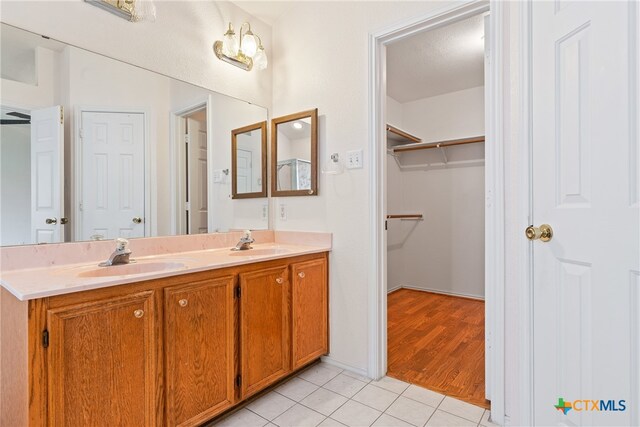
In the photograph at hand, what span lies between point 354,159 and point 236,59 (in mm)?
1094

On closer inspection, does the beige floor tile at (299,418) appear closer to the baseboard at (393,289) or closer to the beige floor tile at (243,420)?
the beige floor tile at (243,420)

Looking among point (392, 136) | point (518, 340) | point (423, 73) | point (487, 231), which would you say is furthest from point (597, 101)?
point (392, 136)

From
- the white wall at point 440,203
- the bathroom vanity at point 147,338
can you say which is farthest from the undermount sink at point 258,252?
the white wall at point 440,203

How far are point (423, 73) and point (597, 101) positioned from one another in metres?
2.53

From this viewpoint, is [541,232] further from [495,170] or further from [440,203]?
[440,203]

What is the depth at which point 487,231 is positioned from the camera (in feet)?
5.19

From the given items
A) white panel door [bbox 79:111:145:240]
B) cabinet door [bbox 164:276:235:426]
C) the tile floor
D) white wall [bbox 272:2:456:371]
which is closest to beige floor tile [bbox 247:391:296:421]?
the tile floor

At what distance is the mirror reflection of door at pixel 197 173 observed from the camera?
6.61 feet

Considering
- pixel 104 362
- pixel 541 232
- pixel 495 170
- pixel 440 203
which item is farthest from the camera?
pixel 440 203

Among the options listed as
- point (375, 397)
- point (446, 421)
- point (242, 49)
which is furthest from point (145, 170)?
point (446, 421)

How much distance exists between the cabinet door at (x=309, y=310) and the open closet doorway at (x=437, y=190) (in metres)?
0.70

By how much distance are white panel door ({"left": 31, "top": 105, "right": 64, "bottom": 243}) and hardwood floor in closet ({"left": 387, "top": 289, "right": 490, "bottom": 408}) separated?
80.1 inches

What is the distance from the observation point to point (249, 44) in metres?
2.17

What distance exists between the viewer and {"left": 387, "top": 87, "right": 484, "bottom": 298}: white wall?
3.66 m
